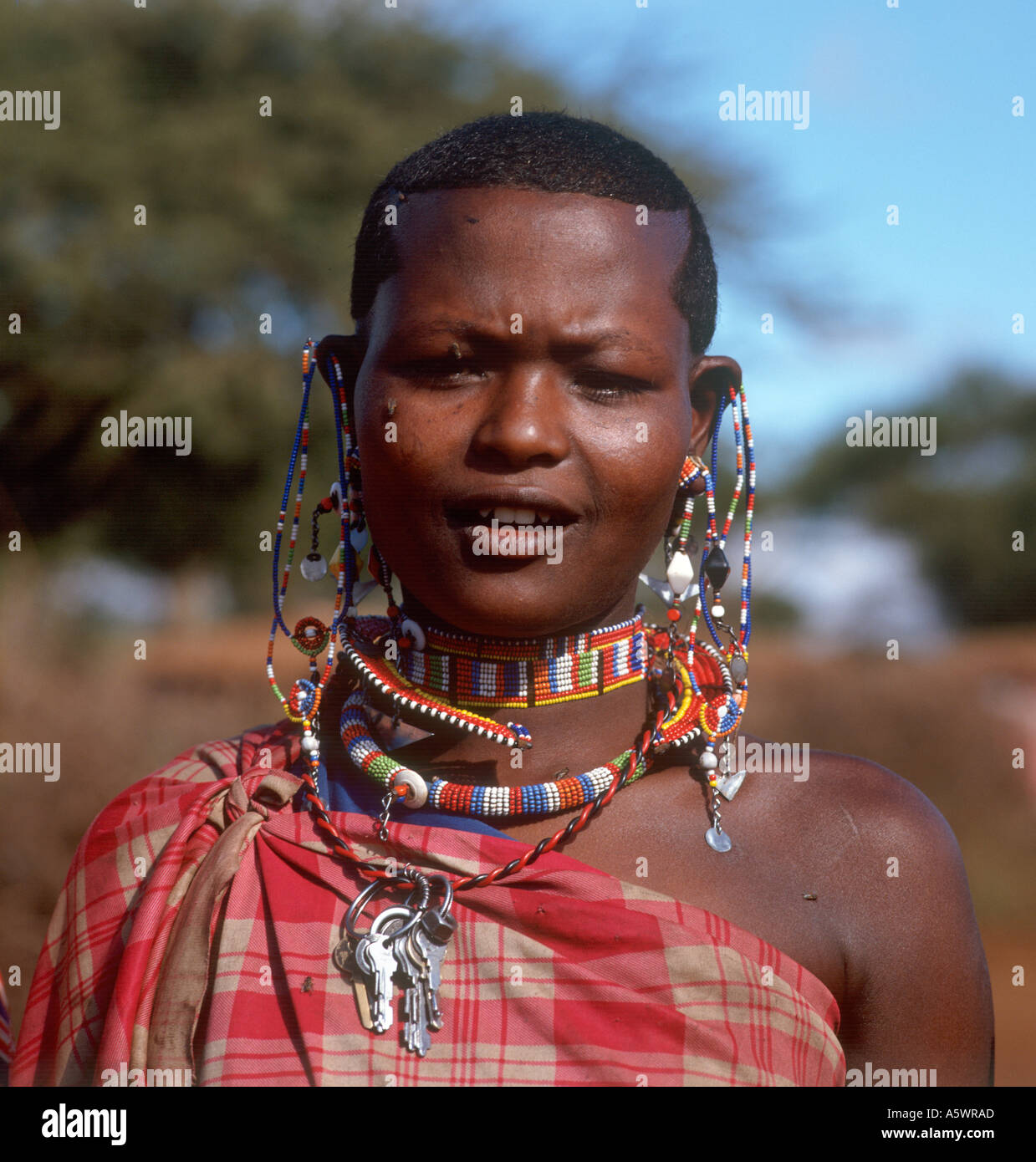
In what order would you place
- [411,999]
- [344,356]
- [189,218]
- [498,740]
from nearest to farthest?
[411,999] → [498,740] → [344,356] → [189,218]

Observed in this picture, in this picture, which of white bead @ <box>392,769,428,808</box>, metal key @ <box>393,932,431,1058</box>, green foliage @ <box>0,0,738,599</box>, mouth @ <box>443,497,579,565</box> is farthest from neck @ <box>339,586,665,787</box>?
green foliage @ <box>0,0,738,599</box>

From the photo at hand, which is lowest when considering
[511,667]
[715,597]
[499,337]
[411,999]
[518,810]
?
[411,999]

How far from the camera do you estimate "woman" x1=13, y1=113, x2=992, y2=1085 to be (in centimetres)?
180

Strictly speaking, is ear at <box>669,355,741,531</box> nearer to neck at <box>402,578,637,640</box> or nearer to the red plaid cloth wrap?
neck at <box>402,578,637,640</box>

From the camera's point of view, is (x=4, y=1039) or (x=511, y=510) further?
(x=4, y=1039)

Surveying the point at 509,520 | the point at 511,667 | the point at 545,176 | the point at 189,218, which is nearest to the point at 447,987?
the point at 511,667

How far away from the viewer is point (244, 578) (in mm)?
11008

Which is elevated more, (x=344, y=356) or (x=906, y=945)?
(x=344, y=356)

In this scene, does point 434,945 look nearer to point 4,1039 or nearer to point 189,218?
point 4,1039

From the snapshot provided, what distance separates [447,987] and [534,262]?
1169 millimetres

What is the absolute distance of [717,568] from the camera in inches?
87.4

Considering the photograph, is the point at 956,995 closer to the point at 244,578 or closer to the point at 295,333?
the point at 295,333
